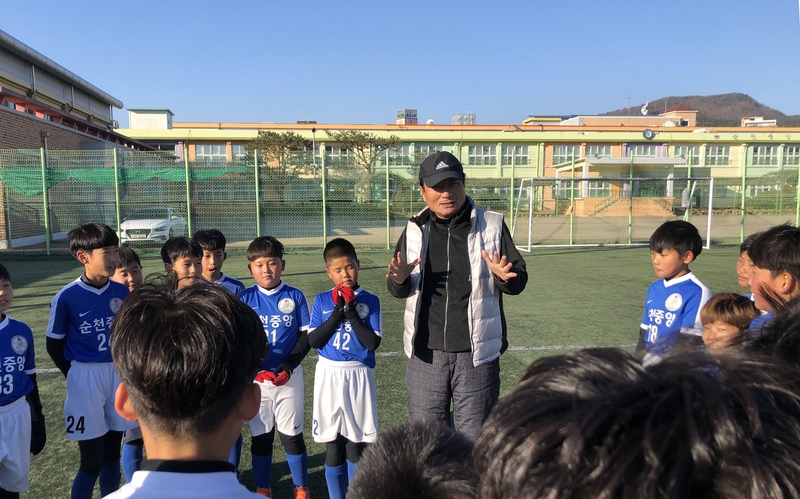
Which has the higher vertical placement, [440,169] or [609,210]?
[440,169]

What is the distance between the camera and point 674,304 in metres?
3.08

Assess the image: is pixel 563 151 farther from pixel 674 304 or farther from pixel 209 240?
pixel 209 240

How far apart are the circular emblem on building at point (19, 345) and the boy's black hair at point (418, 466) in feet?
8.40

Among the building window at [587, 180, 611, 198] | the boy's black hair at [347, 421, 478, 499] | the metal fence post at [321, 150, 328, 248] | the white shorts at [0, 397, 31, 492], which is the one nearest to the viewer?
the boy's black hair at [347, 421, 478, 499]

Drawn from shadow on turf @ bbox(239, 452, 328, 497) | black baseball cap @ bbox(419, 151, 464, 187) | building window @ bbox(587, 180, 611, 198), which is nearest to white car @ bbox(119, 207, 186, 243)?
shadow on turf @ bbox(239, 452, 328, 497)

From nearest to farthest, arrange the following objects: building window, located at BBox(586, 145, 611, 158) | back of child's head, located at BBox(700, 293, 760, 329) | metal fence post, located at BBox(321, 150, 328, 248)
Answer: back of child's head, located at BBox(700, 293, 760, 329) < metal fence post, located at BBox(321, 150, 328, 248) < building window, located at BBox(586, 145, 611, 158)

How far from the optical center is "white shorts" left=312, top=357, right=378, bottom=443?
9.81 feet

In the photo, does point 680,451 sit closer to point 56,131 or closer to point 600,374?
point 600,374

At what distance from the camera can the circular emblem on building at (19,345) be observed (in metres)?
2.58

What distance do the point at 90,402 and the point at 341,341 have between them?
58.8 inches

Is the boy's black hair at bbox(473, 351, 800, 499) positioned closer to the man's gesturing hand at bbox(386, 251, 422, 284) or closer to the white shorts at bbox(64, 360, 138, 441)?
the man's gesturing hand at bbox(386, 251, 422, 284)

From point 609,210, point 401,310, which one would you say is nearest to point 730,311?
point 401,310

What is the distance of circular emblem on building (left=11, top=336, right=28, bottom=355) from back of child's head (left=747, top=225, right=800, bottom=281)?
144 inches

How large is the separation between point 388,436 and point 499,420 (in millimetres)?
428
